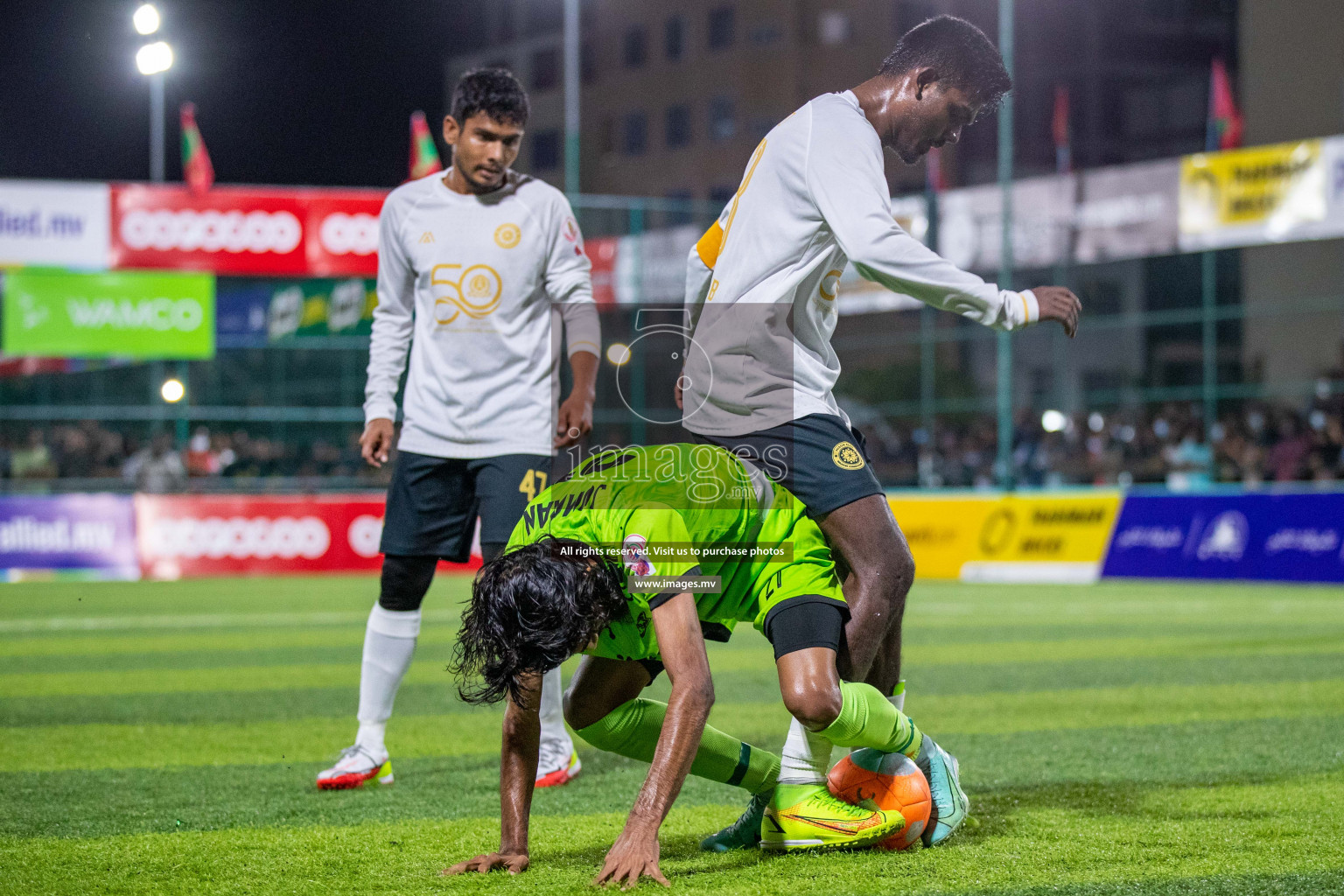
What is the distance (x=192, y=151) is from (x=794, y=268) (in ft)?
71.4

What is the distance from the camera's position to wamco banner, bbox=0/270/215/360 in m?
19.0

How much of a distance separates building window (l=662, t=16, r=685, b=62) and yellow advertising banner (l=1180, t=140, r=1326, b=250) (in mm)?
31805

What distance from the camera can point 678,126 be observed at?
4894cm

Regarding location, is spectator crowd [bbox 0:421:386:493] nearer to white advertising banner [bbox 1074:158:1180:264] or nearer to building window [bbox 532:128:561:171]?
white advertising banner [bbox 1074:158:1180:264]

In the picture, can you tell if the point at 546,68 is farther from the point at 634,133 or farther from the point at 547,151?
the point at 634,133

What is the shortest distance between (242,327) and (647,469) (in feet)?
64.8

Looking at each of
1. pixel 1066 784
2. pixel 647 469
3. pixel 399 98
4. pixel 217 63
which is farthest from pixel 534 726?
pixel 399 98

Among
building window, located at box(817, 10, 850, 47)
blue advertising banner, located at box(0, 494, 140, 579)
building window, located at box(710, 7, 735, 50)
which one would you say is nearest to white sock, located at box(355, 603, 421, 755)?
blue advertising banner, located at box(0, 494, 140, 579)

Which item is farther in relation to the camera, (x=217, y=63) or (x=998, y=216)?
(x=217, y=63)

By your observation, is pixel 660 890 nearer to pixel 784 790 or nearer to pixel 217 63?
pixel 784 790

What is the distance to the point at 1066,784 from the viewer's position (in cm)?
455

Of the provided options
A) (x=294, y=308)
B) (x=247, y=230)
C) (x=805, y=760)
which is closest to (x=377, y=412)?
(x=805, y=760)

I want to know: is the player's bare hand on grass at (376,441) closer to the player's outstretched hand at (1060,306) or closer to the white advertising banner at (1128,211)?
the player's outstretched hand at (1060,306)

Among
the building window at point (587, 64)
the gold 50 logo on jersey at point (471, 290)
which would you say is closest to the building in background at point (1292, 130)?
the building window at point (587, 64)
